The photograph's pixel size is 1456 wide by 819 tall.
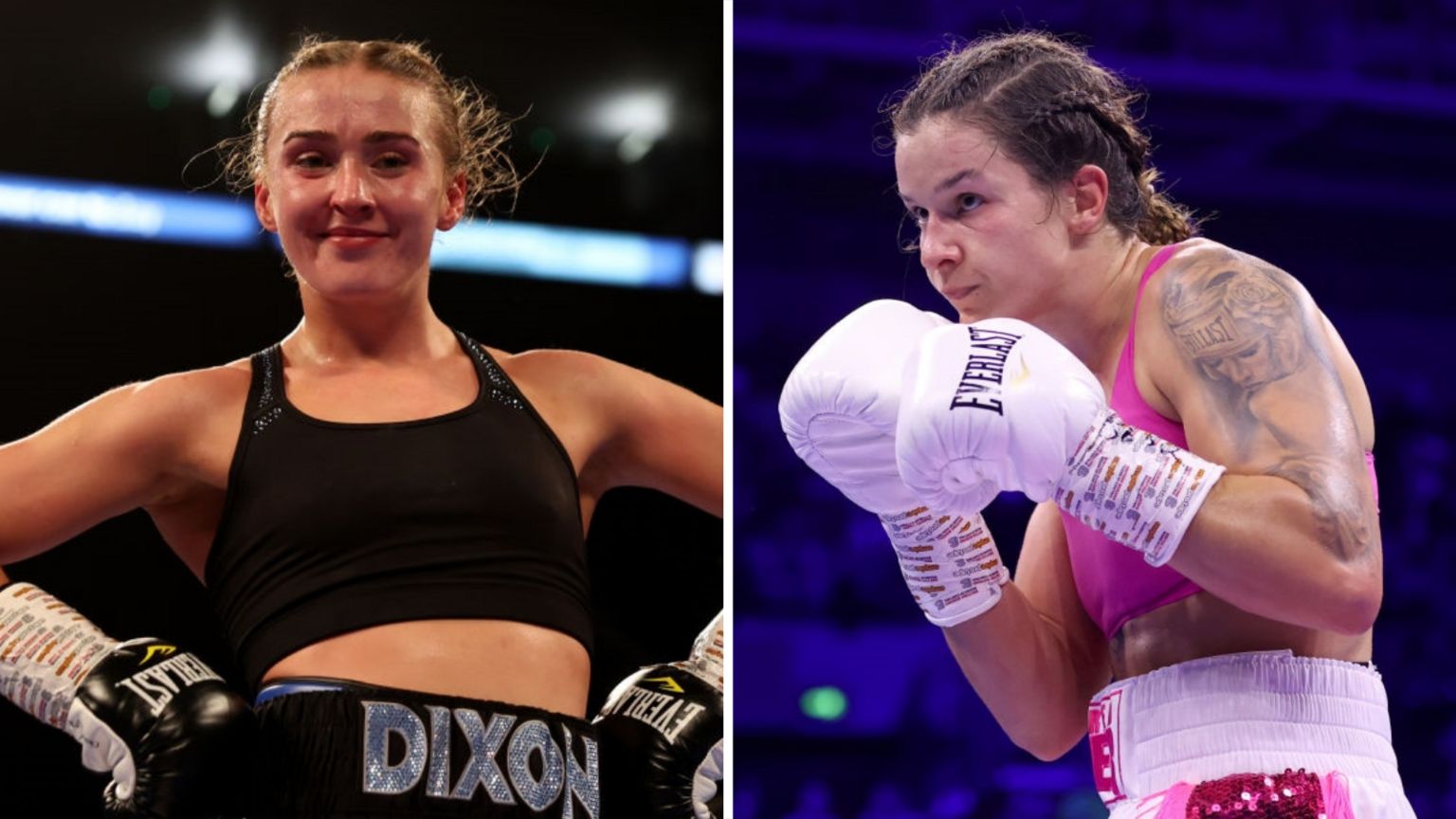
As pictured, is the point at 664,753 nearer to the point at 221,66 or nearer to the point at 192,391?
the point at 192,391

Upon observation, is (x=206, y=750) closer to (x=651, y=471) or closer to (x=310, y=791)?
(x=310, y=791)

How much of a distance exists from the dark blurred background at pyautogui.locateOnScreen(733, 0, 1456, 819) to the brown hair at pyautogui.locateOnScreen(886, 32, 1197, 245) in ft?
4.76

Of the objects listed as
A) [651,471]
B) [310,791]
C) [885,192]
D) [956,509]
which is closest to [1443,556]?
[885,192]

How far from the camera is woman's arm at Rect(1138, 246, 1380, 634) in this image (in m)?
1.61

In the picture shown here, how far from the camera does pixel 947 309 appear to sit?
144 inches

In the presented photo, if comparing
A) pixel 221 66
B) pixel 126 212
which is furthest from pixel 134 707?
pixel 221 66

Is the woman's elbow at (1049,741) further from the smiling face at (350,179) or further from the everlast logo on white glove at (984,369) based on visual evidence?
the smiling face at (350,179)

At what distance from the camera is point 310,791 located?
1963mm

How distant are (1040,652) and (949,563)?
0.19m

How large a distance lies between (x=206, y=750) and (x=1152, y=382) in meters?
1.16

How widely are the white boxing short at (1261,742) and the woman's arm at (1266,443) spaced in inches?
4.1

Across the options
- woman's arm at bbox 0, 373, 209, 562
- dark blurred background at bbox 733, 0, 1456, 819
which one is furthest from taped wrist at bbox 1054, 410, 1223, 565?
dark blurred background at bbox 733, 0, 1456, 819

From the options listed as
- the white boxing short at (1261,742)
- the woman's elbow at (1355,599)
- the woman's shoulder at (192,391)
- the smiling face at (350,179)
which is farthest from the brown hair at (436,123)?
the woman's elbow at (1355,599)

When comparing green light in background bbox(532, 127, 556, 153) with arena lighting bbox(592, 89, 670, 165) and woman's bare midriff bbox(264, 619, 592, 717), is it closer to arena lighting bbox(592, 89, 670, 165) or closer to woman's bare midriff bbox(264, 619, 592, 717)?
arena lighting bbox(592, 89, 670, 165)
